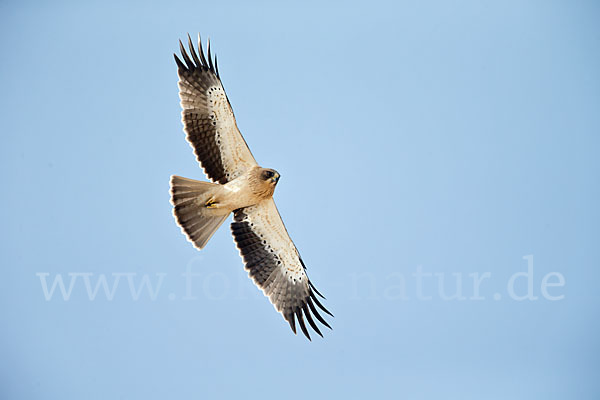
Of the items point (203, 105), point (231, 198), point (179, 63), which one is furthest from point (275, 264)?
point (179, 63)

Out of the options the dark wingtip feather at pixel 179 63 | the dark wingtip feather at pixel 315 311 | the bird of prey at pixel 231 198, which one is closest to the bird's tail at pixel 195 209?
the bird of prey at pixel 231 198

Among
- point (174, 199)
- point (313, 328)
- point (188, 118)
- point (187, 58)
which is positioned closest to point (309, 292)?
point (313, 328)

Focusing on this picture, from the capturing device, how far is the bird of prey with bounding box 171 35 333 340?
9633mm

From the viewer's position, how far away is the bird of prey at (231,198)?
9.63 m

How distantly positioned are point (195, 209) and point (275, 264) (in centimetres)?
142

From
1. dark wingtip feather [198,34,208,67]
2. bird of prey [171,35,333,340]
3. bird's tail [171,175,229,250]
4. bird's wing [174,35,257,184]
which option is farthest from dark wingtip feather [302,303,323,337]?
dark wingtip feather [198,34,208,67]

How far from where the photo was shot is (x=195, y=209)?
385 inches

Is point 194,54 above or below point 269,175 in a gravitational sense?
above

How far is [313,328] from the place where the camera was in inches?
404

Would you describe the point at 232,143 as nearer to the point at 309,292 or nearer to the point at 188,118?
the point at 188,118

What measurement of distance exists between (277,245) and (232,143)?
1614mm

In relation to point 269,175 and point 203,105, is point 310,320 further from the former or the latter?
point 203,105

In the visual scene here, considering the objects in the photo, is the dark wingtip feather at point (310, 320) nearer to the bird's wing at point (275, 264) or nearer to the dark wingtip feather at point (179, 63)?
the bird's wing at point (275, 264)

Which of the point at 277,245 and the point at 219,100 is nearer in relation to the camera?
the point at 219,100
